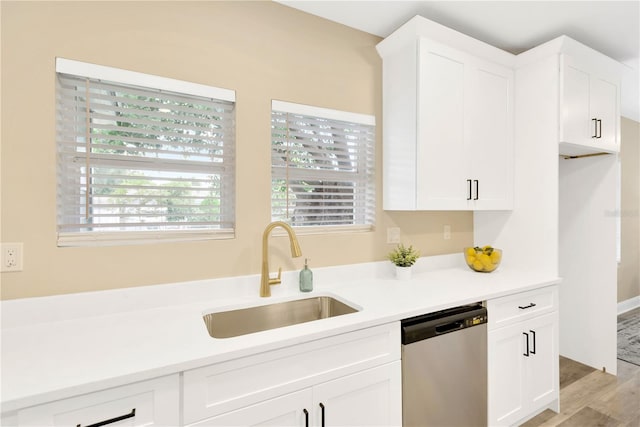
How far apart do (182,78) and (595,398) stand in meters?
3.30

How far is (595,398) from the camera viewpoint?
2158 mm

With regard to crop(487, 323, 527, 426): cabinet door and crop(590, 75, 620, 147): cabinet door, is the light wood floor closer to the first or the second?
crop(487, 323, 527, 426): cabinet door

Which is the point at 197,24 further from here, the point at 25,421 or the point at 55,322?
the point at 25,421

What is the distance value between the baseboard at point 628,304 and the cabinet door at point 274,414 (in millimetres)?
4622

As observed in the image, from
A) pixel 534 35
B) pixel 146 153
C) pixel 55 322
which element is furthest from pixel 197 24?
pixel 534 35

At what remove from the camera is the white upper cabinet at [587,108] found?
204cm

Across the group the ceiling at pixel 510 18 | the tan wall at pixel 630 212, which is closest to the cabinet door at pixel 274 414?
the ceiling at pixel 510 18

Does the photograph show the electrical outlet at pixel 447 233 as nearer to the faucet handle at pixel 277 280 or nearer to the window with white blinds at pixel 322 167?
the window with white blinds at pixel 322 167

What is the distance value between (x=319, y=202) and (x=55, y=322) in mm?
1386

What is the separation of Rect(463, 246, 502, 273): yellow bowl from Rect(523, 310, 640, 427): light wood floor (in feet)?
3.14

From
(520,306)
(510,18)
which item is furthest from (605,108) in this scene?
(520,306)

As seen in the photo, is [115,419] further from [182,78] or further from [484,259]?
[484,259]

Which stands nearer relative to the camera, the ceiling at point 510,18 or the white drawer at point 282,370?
the white drawer at point 282,370

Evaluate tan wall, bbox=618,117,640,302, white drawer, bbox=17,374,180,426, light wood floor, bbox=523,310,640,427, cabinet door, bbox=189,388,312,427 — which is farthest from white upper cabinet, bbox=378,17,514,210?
tan wall, bbox=618,117,640,302
